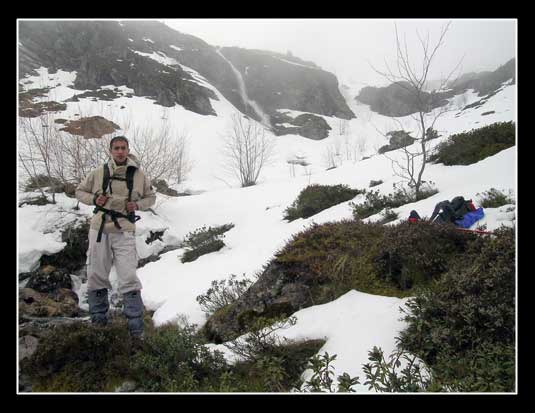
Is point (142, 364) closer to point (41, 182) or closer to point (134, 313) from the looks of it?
point (134, 313)

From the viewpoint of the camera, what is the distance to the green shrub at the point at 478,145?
27.1ft

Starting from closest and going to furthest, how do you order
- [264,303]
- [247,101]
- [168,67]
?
[264,303] → [168,67] → [247,101]

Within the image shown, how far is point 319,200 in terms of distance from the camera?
9.16 m

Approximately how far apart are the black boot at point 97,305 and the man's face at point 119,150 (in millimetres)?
1452

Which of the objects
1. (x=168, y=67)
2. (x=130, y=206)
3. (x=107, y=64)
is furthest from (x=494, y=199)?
(x=107, y=64)

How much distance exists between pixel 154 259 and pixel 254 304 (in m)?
6.66

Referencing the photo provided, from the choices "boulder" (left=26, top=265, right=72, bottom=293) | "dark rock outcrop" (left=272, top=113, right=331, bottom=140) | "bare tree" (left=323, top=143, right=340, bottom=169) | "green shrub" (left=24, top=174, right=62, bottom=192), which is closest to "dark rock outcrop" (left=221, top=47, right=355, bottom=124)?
"dark rock outcrop" (left=272, top=113, right=331, bottom=140)

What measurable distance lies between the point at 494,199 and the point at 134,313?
521 cm

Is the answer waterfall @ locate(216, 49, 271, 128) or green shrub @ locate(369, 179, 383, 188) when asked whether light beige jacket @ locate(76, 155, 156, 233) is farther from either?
waterfall @ locate(216, 49, 271, 128)

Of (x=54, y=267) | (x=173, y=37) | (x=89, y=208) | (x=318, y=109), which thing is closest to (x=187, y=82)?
(x=173, y=37)

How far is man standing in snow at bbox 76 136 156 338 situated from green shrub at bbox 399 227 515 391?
268cm

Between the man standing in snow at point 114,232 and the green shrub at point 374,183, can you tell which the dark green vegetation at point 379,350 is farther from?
the green shrub at point 374,183

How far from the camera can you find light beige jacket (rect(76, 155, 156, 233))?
11.1 ft
